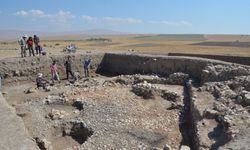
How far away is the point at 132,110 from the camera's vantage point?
531 inches

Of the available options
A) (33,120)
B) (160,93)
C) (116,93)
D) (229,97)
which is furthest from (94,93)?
(229,97)

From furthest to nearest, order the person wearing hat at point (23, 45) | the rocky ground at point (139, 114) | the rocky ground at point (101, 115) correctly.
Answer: the person wearing hat at point (23, 45)
the rocky ground at point (101, 115)
the rocky ground at point (139, 114)

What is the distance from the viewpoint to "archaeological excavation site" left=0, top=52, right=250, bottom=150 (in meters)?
9.48

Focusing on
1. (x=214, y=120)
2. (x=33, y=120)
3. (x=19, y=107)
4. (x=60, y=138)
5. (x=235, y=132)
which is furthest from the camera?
(x=19, y=107)

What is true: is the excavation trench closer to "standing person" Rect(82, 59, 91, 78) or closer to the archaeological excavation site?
the archaeological excavation site

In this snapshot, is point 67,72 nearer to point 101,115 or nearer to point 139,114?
point 101,115

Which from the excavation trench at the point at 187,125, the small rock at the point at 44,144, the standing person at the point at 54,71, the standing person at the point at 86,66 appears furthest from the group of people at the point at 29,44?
the small rock at the point at 44,144

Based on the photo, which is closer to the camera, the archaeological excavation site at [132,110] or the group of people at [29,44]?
the archaeological excavation site at [132,110]

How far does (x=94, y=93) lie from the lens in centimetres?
1578

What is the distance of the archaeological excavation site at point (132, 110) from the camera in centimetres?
948

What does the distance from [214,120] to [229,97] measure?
2.03 metres

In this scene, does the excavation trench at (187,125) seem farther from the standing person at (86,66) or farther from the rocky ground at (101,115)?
the standing person at (86,66)

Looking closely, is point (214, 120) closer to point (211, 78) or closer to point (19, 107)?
point (211, 78)

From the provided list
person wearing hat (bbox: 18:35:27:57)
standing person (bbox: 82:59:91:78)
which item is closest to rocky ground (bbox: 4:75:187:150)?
standing person (bbox: 82:59:91:78)
